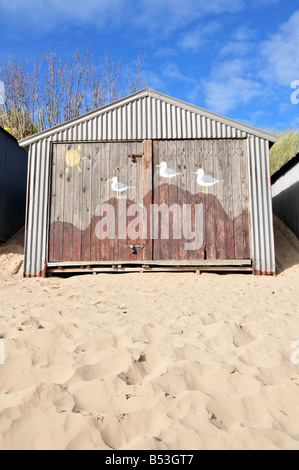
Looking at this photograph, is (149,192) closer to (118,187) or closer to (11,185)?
(118,187)

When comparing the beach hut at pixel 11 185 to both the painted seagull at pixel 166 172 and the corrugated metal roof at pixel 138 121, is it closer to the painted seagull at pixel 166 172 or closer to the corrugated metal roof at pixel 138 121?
the corrugated metal roof at pixel 138 121

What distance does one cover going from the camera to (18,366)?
2.18 m

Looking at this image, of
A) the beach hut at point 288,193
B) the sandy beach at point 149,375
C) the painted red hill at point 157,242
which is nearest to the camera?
the sandy beach at point 149,375

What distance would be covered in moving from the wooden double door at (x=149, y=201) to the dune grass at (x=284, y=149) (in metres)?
10.6

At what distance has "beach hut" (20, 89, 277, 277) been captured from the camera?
23.6 feet

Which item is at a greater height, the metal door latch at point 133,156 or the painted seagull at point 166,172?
the metal door latch at point 133,156

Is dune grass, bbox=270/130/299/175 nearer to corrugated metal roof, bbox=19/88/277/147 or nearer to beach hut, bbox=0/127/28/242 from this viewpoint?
corrugated metal roof, bbox=19/88/277/147

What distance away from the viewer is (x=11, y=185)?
369 inches

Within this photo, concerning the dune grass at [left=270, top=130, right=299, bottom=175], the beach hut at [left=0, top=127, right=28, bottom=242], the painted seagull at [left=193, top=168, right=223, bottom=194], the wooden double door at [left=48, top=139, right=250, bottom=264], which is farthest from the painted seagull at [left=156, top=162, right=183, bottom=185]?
the dune grass at [left=270, top=130, right=299, bottom=175]

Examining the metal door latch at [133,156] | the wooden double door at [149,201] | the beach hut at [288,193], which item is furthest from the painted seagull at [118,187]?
the beach hut at [288,193]

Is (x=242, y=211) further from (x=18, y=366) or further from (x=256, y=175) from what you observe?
(x=18, y=366)

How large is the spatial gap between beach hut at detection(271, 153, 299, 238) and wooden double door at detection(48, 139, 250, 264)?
9.88 feet

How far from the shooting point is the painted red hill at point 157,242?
7184 mm

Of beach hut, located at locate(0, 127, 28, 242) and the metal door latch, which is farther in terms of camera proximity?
beach hut, located at locate(0, 127, 28, 242)
